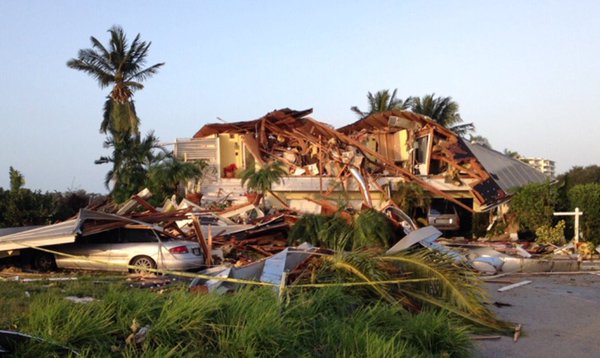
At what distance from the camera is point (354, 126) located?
36.6 metres

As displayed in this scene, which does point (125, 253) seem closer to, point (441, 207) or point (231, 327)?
point (231, 327)

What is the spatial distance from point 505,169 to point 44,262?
23823 mm

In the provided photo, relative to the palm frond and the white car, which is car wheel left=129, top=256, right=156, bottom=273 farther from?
the palm frond

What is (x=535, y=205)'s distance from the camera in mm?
25109

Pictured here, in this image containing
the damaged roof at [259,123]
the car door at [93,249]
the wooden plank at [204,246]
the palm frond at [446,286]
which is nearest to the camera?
the palm frond at [446,286]

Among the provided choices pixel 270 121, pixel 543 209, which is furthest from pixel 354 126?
pixel 543 209

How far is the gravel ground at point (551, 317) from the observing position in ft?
28.6

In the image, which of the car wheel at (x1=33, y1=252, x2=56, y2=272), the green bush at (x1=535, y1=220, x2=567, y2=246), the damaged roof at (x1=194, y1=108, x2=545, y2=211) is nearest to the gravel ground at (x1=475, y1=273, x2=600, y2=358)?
the green bush at (x1=535, y1=220, x2=567, y2=246)

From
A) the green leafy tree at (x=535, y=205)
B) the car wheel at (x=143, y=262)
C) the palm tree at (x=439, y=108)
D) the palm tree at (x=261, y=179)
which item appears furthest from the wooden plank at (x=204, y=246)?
the palm tree at (x=439, y=108)

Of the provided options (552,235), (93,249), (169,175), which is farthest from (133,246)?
(169,175)

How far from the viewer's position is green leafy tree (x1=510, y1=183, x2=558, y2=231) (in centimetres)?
2479

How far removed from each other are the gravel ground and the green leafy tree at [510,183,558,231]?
822cm

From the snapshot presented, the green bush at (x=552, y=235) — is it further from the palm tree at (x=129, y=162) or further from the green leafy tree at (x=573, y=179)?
the palm tree at (x=129, y=162)

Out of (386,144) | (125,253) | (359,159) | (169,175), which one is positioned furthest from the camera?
(386,144)
